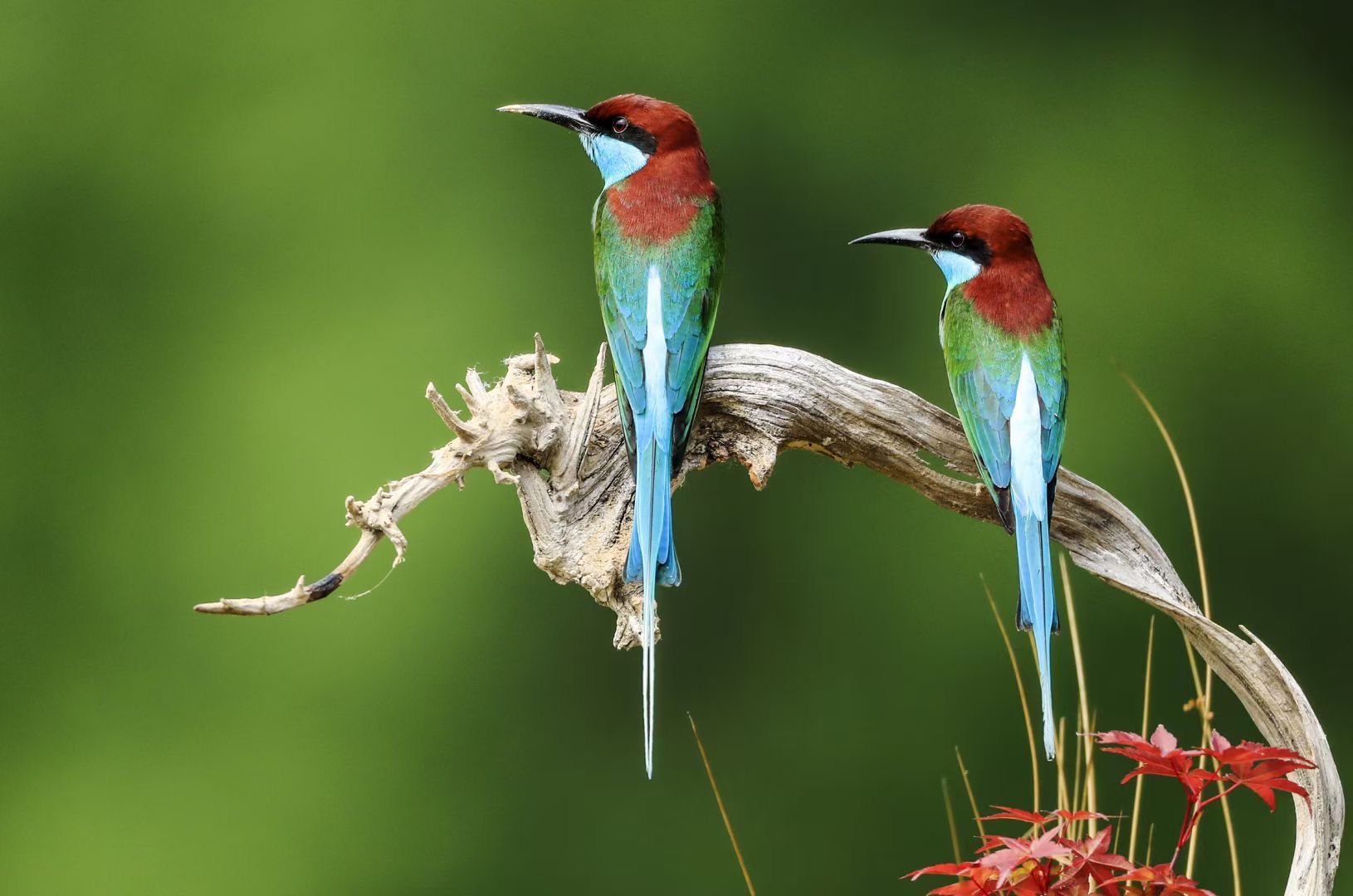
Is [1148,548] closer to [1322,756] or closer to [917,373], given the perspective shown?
[1322,756]

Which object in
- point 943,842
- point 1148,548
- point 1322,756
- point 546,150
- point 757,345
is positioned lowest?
point 943,842

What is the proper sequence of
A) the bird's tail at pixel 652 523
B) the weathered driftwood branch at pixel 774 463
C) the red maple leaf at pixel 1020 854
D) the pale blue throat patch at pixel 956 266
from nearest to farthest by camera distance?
1. the red maple leaf at pixel 1020 854
2. the bird's tail at pixel 652 523
3. the weathered driftwood branch at pixel 774 463
4. the pale blue throat patch at pixel 956 266

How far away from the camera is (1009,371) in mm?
1595

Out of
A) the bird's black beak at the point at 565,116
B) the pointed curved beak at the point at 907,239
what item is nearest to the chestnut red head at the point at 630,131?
the bird's black beak at the point at 565,116

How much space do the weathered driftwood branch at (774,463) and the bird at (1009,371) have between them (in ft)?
0.33

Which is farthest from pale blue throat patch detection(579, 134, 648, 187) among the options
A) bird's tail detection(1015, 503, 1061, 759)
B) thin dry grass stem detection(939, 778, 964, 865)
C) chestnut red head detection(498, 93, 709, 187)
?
thin dry grass stem detection(939, 778, 964, 865)

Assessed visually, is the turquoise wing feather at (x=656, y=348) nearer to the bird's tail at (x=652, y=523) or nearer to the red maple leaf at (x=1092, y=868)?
the bird's tail at (x=652, y=523)

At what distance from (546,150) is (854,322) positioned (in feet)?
2.60

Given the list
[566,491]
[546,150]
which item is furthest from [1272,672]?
[546,150]

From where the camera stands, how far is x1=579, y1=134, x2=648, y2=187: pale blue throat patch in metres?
1.70

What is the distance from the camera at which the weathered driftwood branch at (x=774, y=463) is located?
158 centimetres

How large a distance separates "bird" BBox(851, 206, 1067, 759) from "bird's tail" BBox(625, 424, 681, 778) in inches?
13.6

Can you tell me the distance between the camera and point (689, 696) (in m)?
3.16

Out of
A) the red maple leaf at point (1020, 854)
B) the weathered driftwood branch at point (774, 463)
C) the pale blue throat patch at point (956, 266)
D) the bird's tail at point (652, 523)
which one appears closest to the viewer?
the red maple leaf at point (1020, 854)
